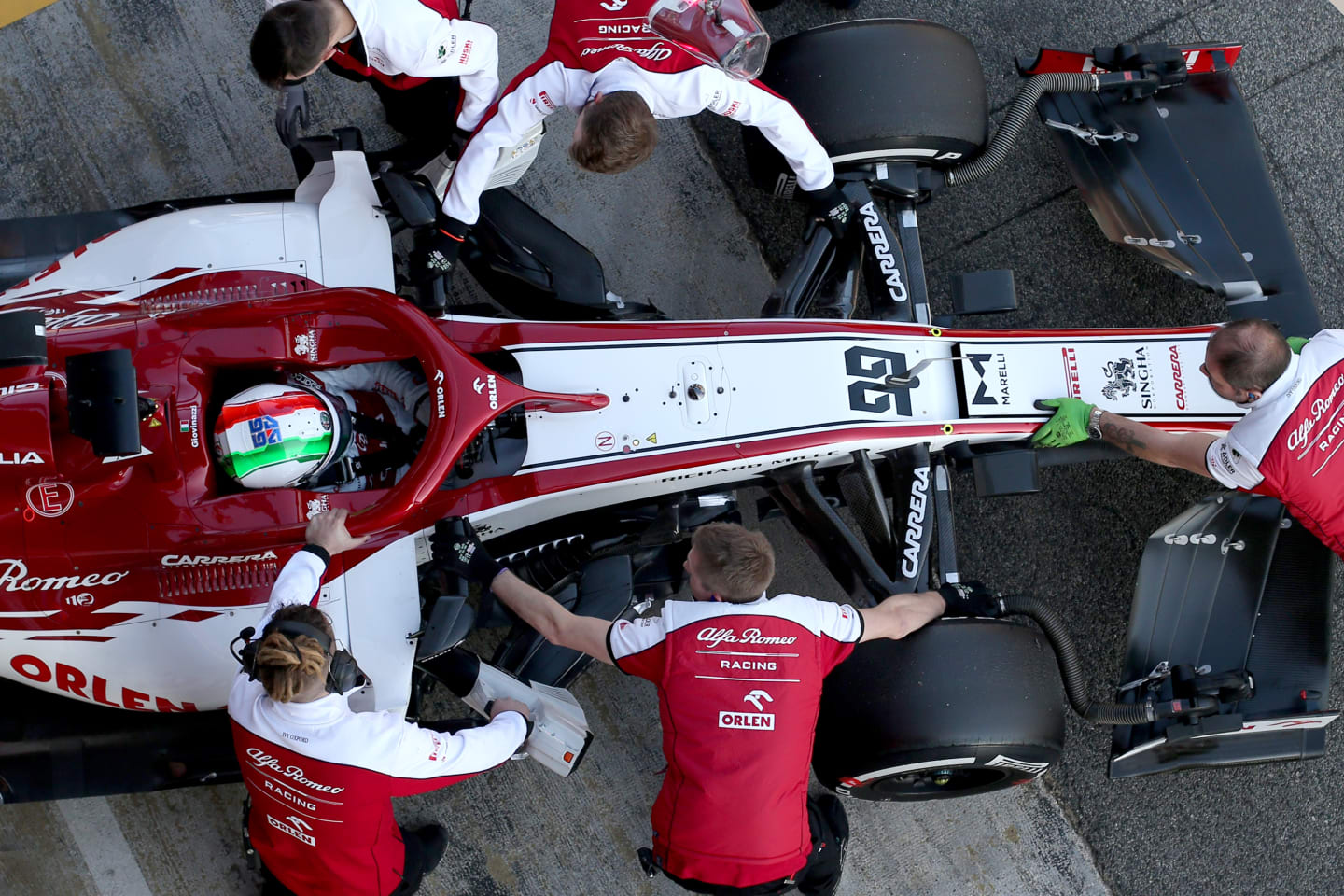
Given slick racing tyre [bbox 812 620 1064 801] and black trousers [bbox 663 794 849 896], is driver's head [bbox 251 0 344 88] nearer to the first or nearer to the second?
slick racing tyre [bbox 812 620 1064 801]

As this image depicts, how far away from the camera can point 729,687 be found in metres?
2.92

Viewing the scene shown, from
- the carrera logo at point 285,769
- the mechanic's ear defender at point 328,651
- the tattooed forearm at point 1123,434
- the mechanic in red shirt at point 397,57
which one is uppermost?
the mechanic in red shirt at point 397,57

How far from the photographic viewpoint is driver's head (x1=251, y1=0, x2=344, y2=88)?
119 inches

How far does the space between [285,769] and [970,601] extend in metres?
2.38

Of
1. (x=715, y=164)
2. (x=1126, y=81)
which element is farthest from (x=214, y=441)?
(x=1126, y=81)

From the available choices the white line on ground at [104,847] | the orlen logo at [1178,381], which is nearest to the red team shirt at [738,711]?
the orlen logo at [1178,381]

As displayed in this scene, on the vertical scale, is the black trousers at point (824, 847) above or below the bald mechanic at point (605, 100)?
below

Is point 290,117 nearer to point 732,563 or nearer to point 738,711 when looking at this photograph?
point 732,563

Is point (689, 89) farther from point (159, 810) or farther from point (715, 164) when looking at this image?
point (159, 810)

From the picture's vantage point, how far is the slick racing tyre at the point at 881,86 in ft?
12.0

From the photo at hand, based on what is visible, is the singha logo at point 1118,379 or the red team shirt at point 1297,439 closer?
the red team shirt at point 1297,439

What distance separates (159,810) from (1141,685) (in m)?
4.10

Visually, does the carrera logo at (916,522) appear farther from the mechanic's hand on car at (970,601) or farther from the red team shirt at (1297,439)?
the red team shirt at (1297,439)

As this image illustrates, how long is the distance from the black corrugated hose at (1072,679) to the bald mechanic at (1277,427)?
2.39ft
